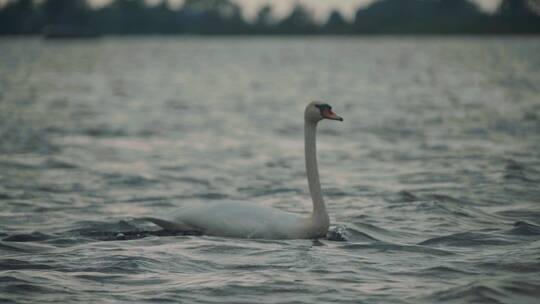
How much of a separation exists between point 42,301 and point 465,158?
429 inches

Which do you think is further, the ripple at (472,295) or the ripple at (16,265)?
the ripple at (16,265)

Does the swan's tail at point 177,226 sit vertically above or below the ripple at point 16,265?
above

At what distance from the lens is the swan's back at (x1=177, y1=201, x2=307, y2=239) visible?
10.3 meters

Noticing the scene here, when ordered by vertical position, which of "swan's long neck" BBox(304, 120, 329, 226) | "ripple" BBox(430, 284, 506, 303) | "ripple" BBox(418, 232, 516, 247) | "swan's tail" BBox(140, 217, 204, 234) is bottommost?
"ripple" BBox(430, 284, 506, 303)

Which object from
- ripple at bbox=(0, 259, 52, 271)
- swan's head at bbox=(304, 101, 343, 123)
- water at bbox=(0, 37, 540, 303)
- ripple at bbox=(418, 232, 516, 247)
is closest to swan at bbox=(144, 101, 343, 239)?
swan's head at bbox=(304, 101, 343, 123)

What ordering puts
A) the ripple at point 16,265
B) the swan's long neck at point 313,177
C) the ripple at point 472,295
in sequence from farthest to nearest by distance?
the swan's long neck at point 313,177 → the ripple at point 16,265 → the ripple at point 472,295

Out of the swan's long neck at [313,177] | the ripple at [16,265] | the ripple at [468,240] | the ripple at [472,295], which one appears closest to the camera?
the ripple at [472,295]

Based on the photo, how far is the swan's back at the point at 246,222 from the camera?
33.7ft

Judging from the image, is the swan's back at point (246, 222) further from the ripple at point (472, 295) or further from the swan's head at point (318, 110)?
the ripple at point (472, 295)

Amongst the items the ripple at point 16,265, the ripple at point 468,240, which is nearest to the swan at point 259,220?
the ripple at point 468,240

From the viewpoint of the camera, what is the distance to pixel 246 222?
33.8 ft

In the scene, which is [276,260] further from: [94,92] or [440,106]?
[94,92]

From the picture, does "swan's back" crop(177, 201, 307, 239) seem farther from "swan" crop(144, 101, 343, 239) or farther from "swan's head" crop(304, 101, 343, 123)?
"swan's head" crop(304, 101, 343, 123)

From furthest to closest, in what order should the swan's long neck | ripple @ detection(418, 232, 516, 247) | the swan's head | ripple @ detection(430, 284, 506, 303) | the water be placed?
1. the swan's head
2. the swan's long neck
3. ripple @ detection(418, 232, 516, 247)
4. the water
5. ripple @ detection(430, 284, 506, 303)
